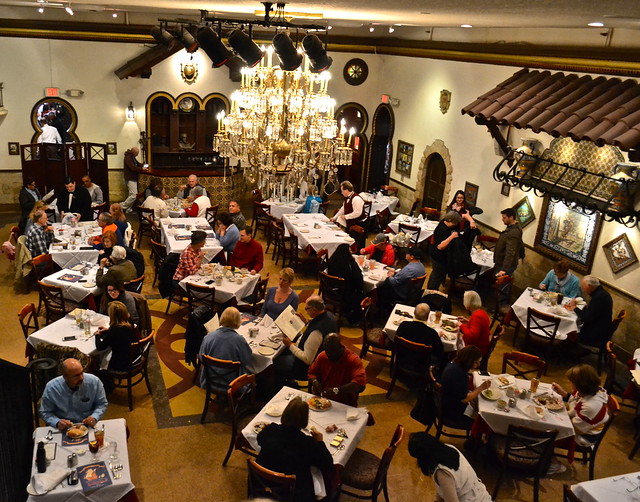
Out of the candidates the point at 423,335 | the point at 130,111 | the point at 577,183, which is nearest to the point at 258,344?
the point at 423,335

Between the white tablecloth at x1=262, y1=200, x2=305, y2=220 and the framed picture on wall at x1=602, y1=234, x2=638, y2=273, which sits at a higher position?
the framed picture on wall at x1=602, y1=234, x2=638, y2=273

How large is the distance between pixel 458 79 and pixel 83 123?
872 centimetres

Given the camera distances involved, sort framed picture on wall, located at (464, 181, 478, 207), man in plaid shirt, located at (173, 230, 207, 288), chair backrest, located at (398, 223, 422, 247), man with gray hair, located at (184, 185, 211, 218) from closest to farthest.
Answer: man in plaid shirt, located at (173, 230, 207, 288), man with gray hair, located at (184, 185, 211, 218), chair backrest, located at (398, 223, 422, 247), framed picture on wall, located at (464, 181, 478, 207)

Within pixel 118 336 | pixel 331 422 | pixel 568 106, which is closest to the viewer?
pixel 331 422

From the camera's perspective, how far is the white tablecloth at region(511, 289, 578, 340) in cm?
810

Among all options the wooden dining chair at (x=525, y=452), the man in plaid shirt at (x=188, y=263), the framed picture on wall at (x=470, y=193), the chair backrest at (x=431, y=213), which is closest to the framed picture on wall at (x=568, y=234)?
the framed picture on wall at (x=470, y=193)

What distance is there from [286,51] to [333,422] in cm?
436

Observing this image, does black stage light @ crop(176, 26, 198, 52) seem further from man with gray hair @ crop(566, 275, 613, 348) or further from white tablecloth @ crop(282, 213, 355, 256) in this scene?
man with gray hair @ crop(566, 275, 613, 348)

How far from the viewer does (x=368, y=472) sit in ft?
17.4

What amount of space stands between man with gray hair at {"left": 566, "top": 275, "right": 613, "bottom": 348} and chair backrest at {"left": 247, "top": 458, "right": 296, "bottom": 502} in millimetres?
5214

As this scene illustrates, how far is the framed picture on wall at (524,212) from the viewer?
1058 centimetres

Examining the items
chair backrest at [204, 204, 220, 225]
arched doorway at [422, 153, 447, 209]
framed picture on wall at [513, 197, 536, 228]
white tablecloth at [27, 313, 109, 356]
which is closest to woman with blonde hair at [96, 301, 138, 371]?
white tablecloth at [27, 313, 109, 356]

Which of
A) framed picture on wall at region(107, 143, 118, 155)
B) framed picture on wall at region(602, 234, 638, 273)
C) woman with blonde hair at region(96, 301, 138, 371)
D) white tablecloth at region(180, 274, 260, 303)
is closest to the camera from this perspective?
woman with blonde hair at region(96, 301, 138, 371)

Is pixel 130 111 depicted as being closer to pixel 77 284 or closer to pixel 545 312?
pixel 77 284
